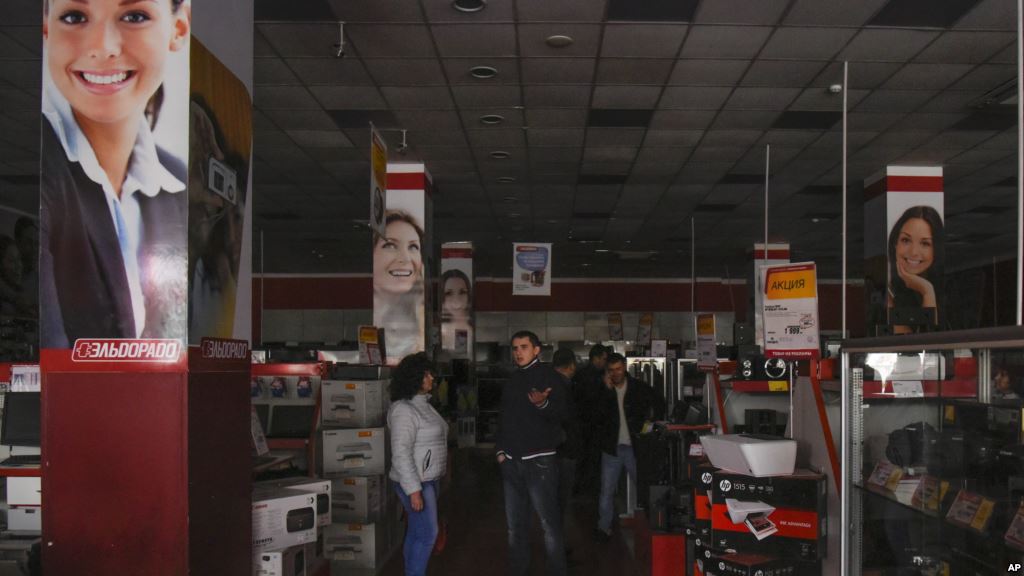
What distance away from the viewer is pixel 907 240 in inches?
396

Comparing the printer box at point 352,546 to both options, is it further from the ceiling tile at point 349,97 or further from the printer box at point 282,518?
the ceiling tile at point 349,97

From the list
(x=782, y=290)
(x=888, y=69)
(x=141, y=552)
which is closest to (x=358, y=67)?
(x=782, y=290)

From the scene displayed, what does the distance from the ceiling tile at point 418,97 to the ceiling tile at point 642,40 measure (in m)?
1.63

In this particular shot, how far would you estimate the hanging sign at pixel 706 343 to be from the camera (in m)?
8.74

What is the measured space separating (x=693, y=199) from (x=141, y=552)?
10.4m

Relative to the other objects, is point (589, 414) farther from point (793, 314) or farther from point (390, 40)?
point (390, 40)

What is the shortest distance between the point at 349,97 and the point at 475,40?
5.96 ft

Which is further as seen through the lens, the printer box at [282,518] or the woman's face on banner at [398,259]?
the woman's face on banner at [398,259]

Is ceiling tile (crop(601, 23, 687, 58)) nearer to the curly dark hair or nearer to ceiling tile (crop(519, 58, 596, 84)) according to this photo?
ceiling tile (crop(519, 58, 596, 84))

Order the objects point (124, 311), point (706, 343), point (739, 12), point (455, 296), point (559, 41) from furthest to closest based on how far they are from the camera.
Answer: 1. point (455, 296)
2. point (706, 343)
3. point (559, 41)
4. point (739, 12)
5. point (124, 311)

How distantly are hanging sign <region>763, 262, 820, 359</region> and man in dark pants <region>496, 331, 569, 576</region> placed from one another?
1.33 meters

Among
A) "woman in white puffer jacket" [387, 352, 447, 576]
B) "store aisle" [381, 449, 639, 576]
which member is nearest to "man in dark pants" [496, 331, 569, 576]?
"woman in white puffer jacket" [387, 352, 447, 576]

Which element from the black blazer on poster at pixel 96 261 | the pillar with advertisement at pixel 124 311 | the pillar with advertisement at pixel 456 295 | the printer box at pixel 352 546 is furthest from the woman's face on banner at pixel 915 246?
the black blazer on poster at pixel 96 261

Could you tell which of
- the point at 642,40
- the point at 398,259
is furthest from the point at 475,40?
the point at 398,259
